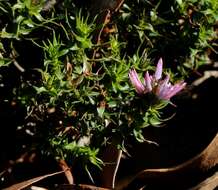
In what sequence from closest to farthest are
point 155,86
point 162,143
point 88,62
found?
point 155,86 < point 88,62 < point 162,143

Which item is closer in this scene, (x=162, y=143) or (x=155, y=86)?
(x=155, y=86)

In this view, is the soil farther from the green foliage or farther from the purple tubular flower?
the purple tubular flower

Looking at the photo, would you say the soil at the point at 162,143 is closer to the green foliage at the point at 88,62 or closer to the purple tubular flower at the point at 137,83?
the green foliage at the point at 88,62

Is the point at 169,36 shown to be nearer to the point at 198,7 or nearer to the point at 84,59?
the point at 198,7

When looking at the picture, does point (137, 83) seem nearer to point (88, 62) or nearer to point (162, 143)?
point (88, 62)

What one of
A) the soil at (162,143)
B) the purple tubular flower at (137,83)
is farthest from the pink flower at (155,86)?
the soil at (162,143)

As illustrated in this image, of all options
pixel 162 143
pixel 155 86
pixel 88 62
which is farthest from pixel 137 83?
pixel 162 143

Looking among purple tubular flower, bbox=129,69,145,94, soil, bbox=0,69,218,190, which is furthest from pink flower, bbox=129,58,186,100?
soil, bbox=0,69,218,190

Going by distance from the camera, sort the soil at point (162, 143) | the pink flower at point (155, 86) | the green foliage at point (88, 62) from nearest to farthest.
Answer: the pink flower at point (155, 86) → the green foliage at point (88, 62) → the soil at point (162, 143)

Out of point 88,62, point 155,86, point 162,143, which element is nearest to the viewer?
point 155,86

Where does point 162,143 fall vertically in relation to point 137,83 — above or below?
below

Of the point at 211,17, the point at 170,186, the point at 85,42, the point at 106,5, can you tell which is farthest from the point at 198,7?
the point at 170,186
